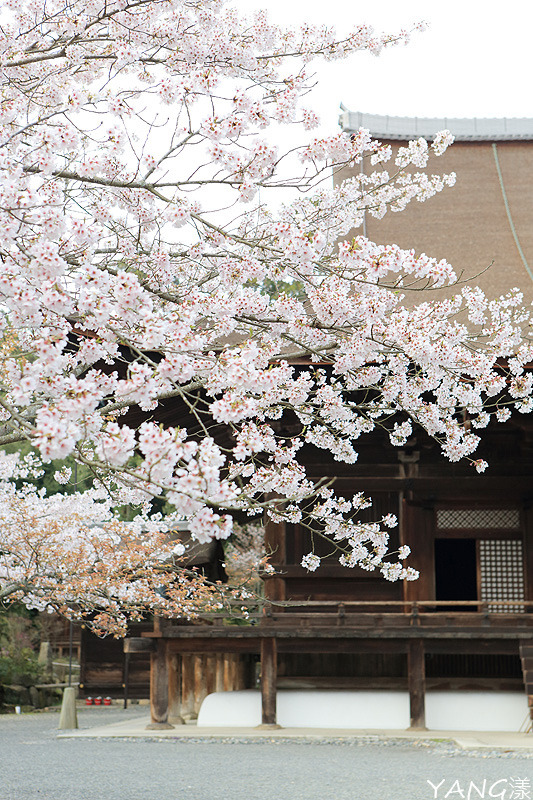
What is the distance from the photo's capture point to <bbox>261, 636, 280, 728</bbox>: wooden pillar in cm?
1194

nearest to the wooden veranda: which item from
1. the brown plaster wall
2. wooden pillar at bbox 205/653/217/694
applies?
wooden pillar at bbox 205/653/217/694

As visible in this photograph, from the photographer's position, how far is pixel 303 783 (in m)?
8.01

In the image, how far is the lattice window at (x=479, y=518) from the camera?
39.6ft

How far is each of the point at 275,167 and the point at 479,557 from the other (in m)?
8.19

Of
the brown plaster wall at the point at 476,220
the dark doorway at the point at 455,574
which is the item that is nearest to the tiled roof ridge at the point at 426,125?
the brown plaster wall at the point at 476,220

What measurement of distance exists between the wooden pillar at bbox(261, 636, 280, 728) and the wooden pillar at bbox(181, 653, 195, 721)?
2.05 meters

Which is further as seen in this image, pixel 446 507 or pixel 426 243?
pixel 426 243

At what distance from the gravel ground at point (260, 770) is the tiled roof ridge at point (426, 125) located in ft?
37.6

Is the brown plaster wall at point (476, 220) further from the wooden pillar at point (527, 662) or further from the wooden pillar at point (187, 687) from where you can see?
the wooden pillar at point (187, 687)

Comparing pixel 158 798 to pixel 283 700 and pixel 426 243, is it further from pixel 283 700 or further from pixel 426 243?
pixel 426 243

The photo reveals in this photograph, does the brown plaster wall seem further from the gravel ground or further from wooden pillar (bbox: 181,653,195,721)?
wooden pillar (bbox: 181,653,195,721)

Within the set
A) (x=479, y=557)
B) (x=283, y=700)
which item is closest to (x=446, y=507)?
(x=479, y=557)

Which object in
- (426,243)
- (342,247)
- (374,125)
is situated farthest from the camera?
(374,125)

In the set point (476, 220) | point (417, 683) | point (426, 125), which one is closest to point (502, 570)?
point (417, 683)
